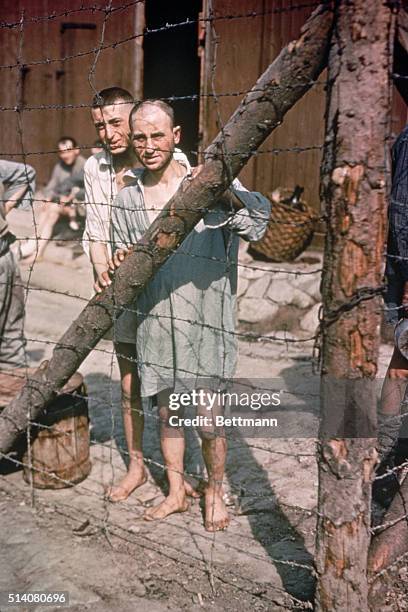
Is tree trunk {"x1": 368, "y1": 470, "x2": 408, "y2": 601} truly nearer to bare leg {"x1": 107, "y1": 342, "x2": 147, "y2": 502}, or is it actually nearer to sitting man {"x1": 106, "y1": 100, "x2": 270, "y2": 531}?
sitting man {"x1": 106, "y1": 100, "x2": 270, "y2": 531}

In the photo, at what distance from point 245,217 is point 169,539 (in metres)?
1.73

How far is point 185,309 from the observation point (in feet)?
11.6

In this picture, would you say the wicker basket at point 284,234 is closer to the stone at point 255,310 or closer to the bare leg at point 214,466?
the stone at point 255,310

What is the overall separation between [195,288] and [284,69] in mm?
1300

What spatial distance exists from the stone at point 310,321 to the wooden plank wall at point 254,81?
57.6 inches

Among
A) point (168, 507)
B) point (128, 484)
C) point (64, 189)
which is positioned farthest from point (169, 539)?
point (64, 189)

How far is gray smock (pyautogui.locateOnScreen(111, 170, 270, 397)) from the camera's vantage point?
349 centimetres

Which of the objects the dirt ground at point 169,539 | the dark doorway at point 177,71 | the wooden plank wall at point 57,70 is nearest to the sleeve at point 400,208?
the dirt ground at point 169,539

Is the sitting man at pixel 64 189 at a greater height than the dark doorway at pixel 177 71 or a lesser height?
lesser

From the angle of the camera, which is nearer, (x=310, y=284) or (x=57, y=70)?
(x=310, y=284)

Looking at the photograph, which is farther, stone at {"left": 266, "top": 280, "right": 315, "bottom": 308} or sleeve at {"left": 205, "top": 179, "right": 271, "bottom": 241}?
stone at {"left": 266, "top": 280, "right": 315, "bottom": 308}

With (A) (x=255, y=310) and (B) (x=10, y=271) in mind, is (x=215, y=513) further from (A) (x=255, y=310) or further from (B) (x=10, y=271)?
(A) (x=255, y=310)

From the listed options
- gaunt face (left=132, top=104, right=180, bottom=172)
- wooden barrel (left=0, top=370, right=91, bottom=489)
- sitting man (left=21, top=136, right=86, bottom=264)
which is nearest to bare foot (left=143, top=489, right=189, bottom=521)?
wooden barrel (left=0, top=370, right=91, bottom=489)

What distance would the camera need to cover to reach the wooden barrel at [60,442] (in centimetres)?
411
